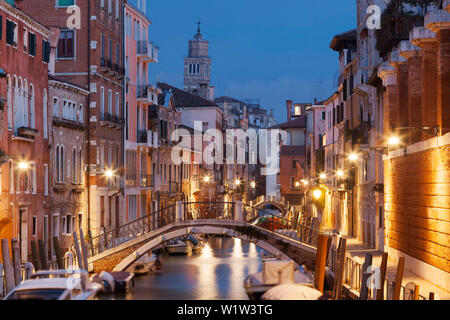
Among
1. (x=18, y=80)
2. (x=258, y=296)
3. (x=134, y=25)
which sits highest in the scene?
(x=134, y=25)

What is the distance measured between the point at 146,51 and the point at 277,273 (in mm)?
21920

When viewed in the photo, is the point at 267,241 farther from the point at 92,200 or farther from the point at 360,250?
the point at 92,200

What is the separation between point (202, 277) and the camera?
1455 inches

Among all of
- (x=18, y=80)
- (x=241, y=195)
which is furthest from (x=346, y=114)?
(x=241, y=195)

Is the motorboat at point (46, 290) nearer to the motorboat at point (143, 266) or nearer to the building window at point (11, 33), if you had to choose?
the building window at point (11, 33)

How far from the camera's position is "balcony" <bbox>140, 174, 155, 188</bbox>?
4106 centimetres

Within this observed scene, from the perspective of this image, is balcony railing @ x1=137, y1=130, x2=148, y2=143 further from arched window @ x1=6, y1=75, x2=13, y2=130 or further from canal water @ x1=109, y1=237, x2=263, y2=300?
arched window @ x1=6, y1=75, x2=13, y2=130

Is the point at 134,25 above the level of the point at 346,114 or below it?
above

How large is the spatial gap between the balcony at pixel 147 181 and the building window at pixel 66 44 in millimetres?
8237

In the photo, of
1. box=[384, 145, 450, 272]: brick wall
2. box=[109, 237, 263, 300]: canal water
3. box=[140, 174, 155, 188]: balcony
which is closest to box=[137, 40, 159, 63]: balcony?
box=[140, 174, 155, 188]: balcony

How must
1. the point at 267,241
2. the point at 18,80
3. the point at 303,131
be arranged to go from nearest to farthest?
the point at 18,80 → the point at 267,241 → the point at 303,131

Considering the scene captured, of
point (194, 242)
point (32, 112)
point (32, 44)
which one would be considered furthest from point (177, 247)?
point (32, 44)

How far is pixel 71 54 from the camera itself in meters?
34.4
